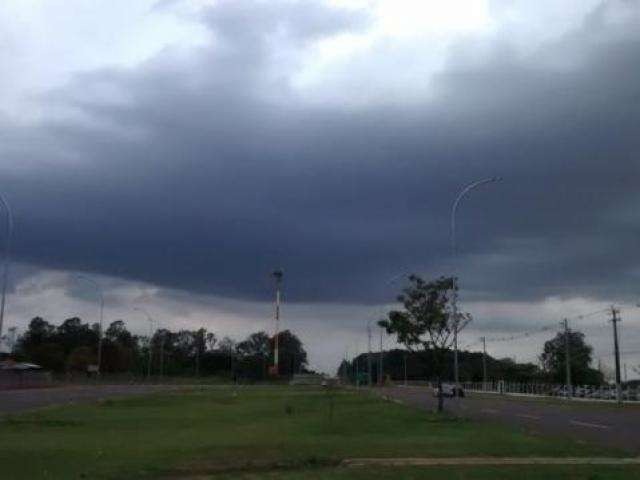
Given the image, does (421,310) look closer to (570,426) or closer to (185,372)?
(570,426)

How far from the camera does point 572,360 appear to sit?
479 feet

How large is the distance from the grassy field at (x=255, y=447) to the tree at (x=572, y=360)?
11003 centimetres

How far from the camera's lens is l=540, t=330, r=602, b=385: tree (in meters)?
140

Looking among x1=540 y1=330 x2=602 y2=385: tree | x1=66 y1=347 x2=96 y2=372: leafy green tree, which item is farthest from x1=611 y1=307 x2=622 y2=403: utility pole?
x1=66 y1=347 x2=96 y2=372: leafy green tree

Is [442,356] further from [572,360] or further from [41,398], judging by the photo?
[572,360]

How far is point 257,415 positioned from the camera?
41.0 meters

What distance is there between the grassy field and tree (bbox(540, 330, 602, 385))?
11003cm

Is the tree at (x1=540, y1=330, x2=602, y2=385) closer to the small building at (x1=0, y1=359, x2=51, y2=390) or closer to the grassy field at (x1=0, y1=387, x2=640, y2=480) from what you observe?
the small building at (x1=0, y1=359, x2=51, y2=390)

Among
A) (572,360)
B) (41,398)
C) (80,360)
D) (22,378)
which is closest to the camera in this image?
(41,398)

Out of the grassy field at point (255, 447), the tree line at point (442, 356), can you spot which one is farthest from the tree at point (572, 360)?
the grassy field at point (255, 447)

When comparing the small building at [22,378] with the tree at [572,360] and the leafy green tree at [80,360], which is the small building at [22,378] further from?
the tree at [572,360]

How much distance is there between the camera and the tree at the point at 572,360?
140500mm

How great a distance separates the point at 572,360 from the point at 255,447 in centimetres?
13187

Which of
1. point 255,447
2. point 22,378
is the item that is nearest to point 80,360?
point 22,378
